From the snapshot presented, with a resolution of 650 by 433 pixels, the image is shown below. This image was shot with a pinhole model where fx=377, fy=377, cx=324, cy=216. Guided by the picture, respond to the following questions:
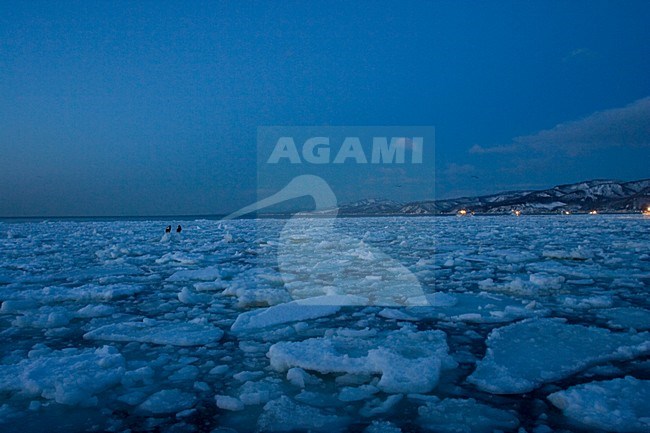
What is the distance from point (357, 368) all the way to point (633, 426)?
1.45 metres

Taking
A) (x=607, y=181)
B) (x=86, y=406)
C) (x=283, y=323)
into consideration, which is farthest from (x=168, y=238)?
(x=607, y=181)

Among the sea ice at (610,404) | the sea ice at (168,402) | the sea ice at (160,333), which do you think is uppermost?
the sea ice at (610,404)

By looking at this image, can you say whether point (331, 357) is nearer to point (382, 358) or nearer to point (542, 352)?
point (382, 358)

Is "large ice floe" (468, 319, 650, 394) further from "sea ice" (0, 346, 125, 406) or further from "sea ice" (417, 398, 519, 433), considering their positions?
"sea ice" (0, 346, 125, 406)

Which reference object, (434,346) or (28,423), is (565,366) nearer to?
(434,346)

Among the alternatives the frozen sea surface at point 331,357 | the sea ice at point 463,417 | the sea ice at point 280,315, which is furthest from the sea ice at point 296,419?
the sea ice at point 280,315

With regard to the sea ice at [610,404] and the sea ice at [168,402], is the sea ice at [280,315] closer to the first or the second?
the sea ice at [168,402]

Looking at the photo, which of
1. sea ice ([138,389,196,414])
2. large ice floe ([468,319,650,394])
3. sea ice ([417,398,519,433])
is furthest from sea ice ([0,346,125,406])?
large ice floe ([468,319,650,394])

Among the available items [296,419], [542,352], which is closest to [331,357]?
[296,419]

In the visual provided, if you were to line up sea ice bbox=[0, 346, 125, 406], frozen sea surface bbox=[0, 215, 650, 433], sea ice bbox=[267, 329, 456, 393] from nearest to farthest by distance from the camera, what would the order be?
frozen sea surface bbox=[0, 215, 650, 433] → sea ice bbox=[0, 346, 125, 406] → sea ice bbox=[267, 329, 456, 393]

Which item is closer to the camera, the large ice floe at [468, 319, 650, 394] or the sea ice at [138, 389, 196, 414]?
the sea ice at [138, 389, 196, 414]

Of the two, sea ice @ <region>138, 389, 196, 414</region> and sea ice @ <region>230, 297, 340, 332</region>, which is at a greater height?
sea ice @ <region>138, 389, 196, 414</region>

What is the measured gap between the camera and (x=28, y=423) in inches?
74.9

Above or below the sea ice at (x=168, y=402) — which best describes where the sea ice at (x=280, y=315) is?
below
